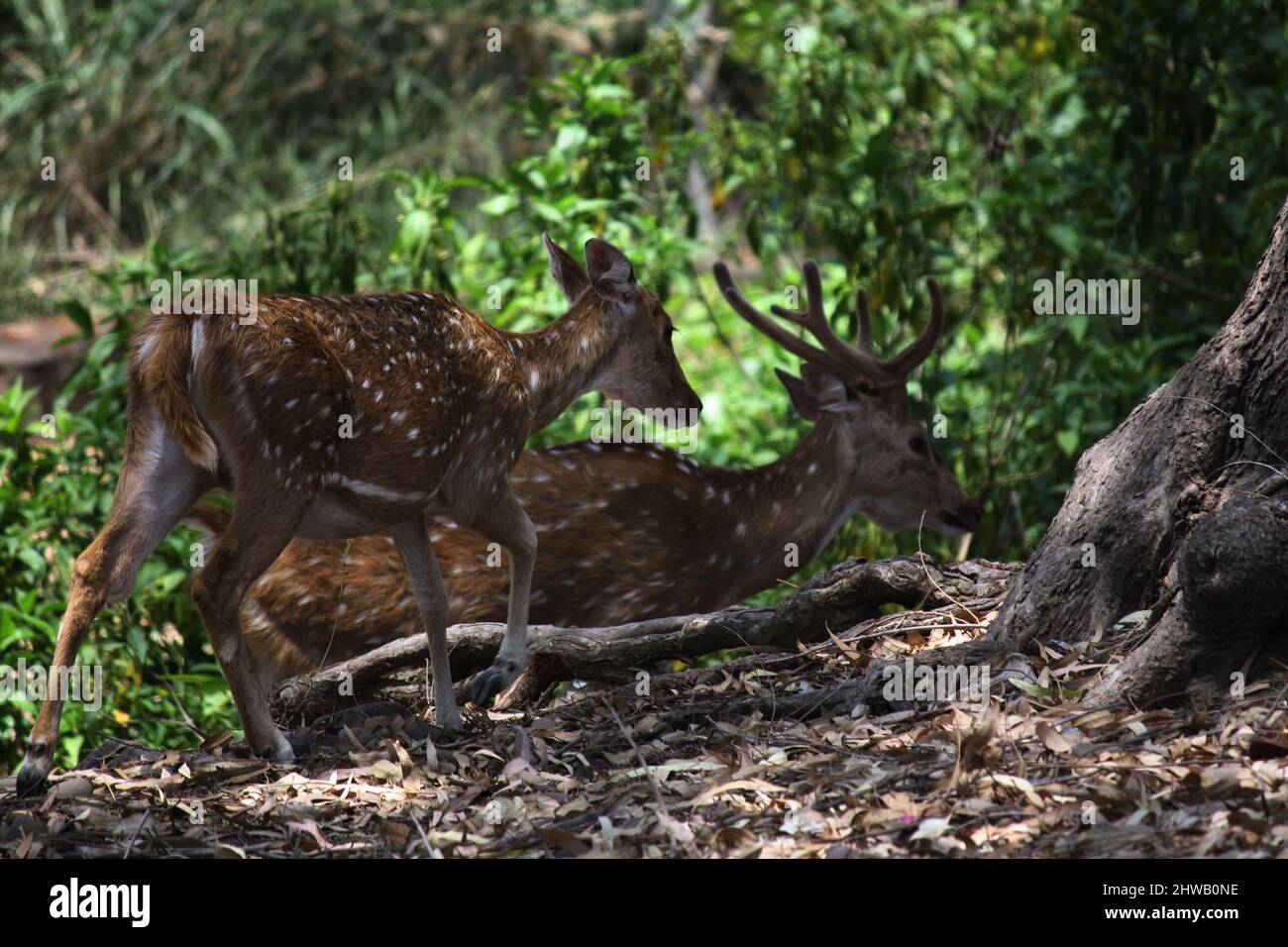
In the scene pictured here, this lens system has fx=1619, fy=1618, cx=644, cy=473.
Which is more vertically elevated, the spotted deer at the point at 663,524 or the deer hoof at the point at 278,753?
the spotted deer at the point at 663,524

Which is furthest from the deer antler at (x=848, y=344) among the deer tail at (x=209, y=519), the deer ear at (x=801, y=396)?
the deer tail at (x=209, y=519)

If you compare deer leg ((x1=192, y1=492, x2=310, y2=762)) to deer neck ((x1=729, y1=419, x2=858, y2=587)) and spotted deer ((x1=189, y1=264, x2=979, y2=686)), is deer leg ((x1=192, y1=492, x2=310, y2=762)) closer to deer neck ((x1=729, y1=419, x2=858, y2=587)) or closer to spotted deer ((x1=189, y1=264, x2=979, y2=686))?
spotted deer ((x1=189, y1=264, x2=979, y2=686))

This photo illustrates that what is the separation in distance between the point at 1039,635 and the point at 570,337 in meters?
2.15

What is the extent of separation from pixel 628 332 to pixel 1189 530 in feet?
8.00

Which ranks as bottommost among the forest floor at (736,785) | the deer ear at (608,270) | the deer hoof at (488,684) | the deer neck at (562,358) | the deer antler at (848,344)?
the forest floor at (736,785)

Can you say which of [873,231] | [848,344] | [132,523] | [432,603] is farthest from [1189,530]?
[873,231]

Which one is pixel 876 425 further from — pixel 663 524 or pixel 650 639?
pixel 650 639

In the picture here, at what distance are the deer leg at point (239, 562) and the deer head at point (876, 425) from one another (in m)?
2.94

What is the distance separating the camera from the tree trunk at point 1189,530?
13.1 ft

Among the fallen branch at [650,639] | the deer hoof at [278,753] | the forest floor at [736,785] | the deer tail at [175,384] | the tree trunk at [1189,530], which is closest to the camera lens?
the forest floor at [736,785]

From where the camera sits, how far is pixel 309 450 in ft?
15.5

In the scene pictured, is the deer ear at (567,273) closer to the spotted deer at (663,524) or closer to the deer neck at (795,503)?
the spotted deer at (663,524)

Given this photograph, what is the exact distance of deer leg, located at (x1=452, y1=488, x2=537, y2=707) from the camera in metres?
5.31
